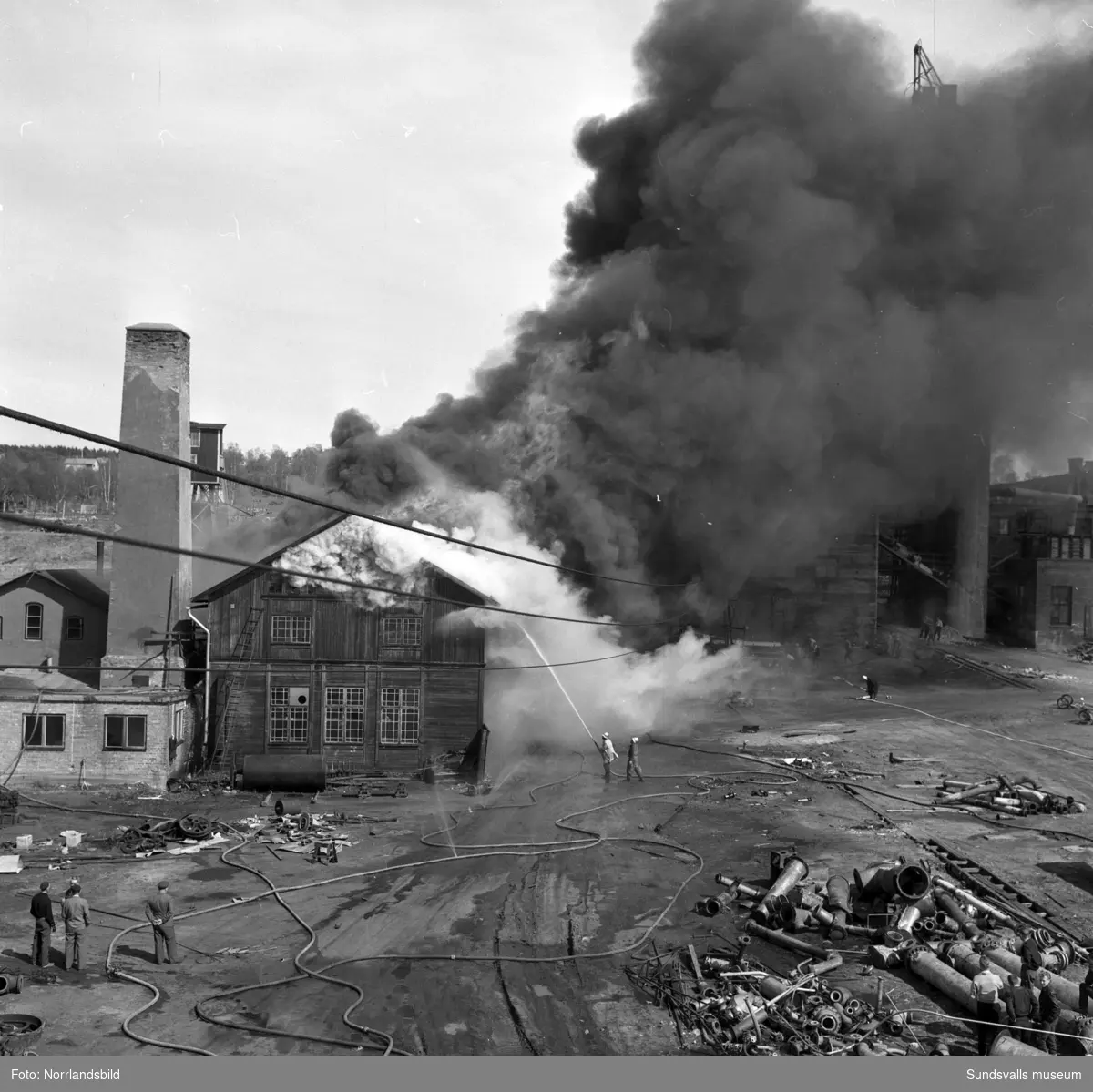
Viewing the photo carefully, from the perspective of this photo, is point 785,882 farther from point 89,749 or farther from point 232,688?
point 89,749

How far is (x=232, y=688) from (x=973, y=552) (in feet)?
137

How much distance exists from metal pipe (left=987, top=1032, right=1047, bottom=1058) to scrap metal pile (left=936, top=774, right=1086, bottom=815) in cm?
1389

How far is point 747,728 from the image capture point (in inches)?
1494

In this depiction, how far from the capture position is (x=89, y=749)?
30141 mm

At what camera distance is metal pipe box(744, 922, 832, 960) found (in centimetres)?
1661

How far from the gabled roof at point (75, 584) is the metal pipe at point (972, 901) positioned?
89.5 ft

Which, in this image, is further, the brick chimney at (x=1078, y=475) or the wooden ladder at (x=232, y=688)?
the brick chimney at (x=1078, y=475)

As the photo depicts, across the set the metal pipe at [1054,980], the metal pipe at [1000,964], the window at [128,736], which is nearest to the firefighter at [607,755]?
the window at [128,736]

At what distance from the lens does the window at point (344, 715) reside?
32312 millimetres

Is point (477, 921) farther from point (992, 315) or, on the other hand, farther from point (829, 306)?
point (992, 315)

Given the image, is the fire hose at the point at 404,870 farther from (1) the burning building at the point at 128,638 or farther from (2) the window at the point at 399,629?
(1) the burning building at the point at 128,638

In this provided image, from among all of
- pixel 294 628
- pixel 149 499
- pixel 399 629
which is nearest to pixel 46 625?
pixel 149 499

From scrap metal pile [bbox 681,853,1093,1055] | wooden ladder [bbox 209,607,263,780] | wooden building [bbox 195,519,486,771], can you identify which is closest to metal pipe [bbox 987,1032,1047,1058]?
scrap metal pile [bbox 681,853,1093,1055]
